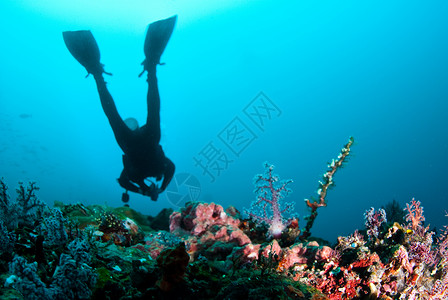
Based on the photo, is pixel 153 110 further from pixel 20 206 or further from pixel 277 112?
pixel 277 112

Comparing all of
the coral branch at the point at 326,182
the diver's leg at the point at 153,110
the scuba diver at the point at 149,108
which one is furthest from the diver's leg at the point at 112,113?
the coral branch at the point at 326,182

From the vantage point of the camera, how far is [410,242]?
165 inches

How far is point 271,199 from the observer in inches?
225

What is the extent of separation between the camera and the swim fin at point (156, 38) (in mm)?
8664

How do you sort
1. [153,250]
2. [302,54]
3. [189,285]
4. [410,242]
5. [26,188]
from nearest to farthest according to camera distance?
[189,285]
[26,188]
[410,242]
[153,250]
[302,54]

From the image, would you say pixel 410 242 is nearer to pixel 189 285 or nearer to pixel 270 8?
pixel 189 285

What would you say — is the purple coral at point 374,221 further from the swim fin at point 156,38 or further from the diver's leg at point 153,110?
the swim fin at point 156,38

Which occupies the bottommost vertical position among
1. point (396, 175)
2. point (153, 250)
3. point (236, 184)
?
point (153, 250)

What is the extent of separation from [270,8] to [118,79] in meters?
79.9

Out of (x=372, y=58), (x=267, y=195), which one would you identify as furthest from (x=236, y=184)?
(x=267, y=195)

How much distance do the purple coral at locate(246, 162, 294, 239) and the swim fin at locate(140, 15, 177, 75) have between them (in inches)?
253

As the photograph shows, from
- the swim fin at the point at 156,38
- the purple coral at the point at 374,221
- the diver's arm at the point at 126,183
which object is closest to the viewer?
the purple coral at the point at 374,221

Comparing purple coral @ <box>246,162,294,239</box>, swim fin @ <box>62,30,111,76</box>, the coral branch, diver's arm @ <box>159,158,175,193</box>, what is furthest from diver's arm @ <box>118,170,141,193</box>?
the coral branch

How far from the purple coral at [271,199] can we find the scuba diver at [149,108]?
4907 millimetres
